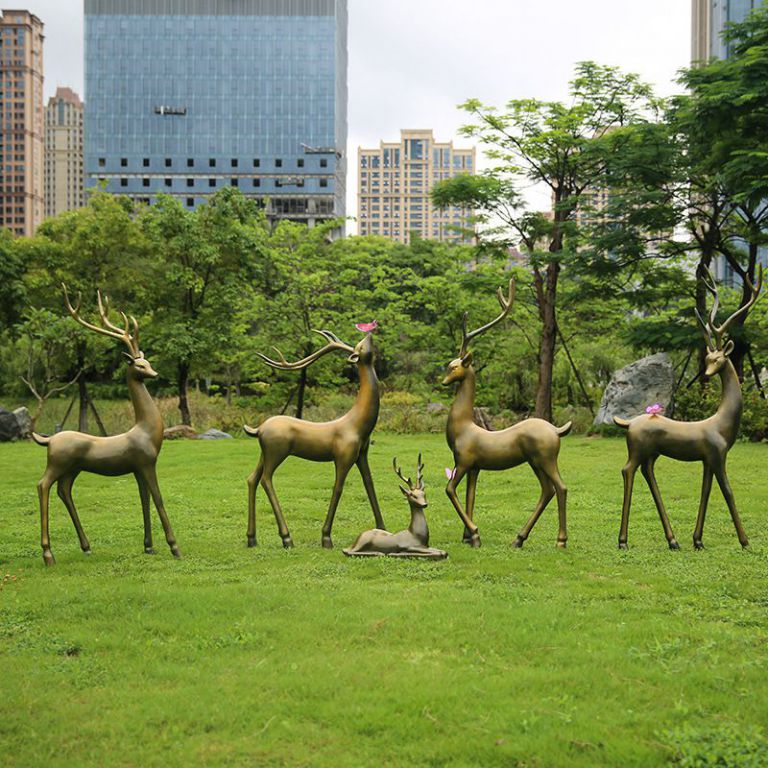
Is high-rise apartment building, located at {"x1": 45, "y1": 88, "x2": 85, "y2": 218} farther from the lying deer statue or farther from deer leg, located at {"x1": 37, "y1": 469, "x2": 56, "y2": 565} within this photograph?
the lying deer statue

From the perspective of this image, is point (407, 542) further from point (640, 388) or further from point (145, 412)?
point (640, 388)

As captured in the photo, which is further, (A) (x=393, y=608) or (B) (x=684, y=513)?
(B) (x=684, y=513)

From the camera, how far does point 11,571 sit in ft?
25.5

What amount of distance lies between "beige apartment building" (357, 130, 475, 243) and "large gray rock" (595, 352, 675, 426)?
319 feet

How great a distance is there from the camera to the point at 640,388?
20750mm

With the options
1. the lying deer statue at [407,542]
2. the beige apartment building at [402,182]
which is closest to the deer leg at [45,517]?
the lying deer statue at [407,542]

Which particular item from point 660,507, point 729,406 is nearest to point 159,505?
point 660,507

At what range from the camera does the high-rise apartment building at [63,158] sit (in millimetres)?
131625

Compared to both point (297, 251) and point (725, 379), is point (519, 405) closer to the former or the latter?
point (297, 251)

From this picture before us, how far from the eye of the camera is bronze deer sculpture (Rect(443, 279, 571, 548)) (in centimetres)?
833

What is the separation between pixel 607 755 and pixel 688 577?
3.56 metres

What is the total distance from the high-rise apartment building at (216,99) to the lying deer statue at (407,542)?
84332mm

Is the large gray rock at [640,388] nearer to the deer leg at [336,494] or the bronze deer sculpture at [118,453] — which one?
the deer leg at [336,494]

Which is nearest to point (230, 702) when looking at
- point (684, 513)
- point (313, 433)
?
point (313, 433)
